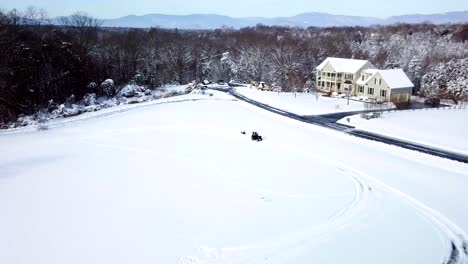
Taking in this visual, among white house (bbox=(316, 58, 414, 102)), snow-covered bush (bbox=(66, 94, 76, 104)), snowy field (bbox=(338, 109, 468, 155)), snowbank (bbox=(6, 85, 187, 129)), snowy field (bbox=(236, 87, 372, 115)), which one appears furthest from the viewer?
snow-covered bush (bbox=(66, 94, 76, 104))

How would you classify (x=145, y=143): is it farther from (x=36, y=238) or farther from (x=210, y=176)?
(x=36, y=238)

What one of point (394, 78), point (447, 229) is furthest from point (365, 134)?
point (394, 78)

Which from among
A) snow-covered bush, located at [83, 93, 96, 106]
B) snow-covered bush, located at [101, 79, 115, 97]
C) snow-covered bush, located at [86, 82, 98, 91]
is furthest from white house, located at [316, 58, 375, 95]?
snow-covered bush, located at [86, 82, 98, 91]

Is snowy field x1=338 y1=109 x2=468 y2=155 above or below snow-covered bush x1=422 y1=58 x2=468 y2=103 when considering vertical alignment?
below

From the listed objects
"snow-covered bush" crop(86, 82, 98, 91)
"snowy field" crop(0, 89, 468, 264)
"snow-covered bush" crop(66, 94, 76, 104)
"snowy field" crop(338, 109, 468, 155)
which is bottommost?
"snowy field" crop(0, 89, 468, 264)

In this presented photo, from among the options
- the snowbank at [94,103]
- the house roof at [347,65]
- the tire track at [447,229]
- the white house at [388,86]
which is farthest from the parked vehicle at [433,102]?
the snowbank at [94,103]

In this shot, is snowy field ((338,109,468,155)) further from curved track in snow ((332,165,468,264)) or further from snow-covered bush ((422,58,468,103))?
curved track in snow ((332,165,468,264))
